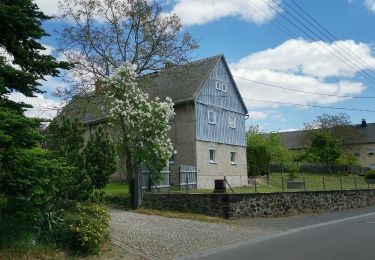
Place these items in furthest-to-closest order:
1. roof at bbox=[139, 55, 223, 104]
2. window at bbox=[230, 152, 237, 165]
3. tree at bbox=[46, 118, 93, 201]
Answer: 1. window at bbox=[230, 152, 237, 165]
2. roof at bbox=[139, 55, 223, 104]
3. tree at bbox=[46, 118, 93, 201]

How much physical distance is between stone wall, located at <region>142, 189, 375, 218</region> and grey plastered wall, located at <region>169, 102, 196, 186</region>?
31.3 ft

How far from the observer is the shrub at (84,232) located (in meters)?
10.0

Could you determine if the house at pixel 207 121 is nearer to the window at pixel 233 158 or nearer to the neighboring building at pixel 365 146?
the window at pixel 233 158

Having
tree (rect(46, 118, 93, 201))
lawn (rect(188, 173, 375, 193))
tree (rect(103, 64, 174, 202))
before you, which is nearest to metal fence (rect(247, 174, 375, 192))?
lawn (rect(188, 173, 375, 193))

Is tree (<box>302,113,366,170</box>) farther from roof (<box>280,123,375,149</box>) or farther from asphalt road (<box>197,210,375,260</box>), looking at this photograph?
asphalt road (<box>197,210,375,260</box>)

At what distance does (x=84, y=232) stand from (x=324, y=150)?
1955 inches

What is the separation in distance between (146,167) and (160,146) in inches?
51.7

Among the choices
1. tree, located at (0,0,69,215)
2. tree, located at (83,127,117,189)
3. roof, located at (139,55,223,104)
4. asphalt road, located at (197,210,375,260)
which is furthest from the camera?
roof, located at (139,55,223,104)

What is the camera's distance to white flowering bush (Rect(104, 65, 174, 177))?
2067 centimetres

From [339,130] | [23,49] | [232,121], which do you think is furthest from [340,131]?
[23,49]

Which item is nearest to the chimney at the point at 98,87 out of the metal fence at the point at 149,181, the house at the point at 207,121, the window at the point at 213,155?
the metal fence at the point at 149,181

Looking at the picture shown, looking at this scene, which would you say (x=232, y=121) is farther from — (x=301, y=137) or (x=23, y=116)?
(x=301, y=137)

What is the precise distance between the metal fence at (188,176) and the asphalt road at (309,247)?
13477 mm

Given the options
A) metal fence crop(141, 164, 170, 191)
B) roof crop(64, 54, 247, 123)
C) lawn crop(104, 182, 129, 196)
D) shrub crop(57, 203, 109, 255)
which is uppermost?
roof crop(64, 54, 247, 123)
